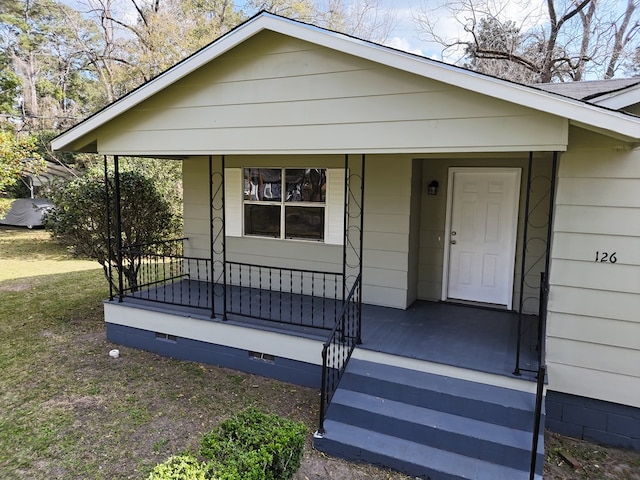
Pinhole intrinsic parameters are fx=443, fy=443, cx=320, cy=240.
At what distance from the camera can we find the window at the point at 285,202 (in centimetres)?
662

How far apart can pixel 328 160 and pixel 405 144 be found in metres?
2.55

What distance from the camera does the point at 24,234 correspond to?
1733cm

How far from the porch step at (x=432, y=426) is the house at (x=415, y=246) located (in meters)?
0.02

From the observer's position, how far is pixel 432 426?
3.67 metres

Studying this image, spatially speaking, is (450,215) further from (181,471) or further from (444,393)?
(181,471)

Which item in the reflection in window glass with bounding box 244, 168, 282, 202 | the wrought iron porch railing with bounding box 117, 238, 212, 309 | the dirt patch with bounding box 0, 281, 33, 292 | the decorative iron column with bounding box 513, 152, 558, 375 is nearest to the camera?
the decorative iron column with bounding box 513, 152, 558, 375

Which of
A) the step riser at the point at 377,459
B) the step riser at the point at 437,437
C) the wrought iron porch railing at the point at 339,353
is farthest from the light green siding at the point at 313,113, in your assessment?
the step riser at the point at 377,459

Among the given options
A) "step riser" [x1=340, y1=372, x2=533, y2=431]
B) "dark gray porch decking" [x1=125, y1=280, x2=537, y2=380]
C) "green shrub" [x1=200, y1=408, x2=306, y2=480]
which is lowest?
"step riser" [x1=340, y1=372, x2=533, y2=431]

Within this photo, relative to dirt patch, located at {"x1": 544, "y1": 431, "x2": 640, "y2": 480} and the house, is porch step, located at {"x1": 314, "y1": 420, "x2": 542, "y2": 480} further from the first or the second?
dirt patch, located at {"x1": 544, "y1": 431, "x2": 640, "y2": 480}

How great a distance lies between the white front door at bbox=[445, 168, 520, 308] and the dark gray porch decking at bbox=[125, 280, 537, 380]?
30 cm

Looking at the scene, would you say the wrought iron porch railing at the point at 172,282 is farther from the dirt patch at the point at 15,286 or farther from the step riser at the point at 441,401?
the dirt patch at the point at 15,286

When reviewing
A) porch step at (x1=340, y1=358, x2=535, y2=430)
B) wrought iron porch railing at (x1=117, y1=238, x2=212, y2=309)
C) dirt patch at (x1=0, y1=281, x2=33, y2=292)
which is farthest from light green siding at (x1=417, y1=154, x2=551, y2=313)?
dirt patch at (x1=0, y1=281, x2=33, y2=292)

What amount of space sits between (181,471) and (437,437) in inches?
82.1

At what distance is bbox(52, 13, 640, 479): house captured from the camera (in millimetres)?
3666
